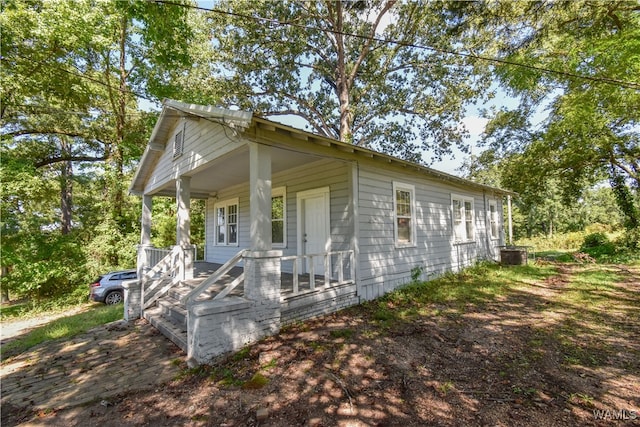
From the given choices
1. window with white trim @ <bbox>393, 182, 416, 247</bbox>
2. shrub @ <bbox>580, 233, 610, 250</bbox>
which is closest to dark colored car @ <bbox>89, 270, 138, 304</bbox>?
window with white trim @ <bbox>393, 182, 416, 247</bbox>

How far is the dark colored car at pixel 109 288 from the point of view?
951cm

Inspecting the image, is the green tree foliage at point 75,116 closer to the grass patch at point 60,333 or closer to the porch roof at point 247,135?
the porch roof at point 247,135

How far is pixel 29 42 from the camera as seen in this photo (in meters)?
10.9

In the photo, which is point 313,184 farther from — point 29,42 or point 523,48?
point 29,42

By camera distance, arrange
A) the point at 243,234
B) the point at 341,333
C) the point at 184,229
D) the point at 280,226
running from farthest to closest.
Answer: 1. the point at 243,234
2. the point at 280,226
3. the point at 184,229
4. the point at 341,333

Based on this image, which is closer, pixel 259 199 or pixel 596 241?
pixel 259 199

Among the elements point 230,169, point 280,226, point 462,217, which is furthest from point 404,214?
point 230,169

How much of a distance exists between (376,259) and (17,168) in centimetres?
1395

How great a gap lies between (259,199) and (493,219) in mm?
11024

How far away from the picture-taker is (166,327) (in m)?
4.99

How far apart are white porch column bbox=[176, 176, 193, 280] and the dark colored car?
463cm

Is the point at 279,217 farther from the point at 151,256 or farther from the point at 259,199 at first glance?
the point at 151,256

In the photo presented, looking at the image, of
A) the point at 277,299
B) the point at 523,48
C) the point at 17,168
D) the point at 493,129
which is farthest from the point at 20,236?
the point at 493,129

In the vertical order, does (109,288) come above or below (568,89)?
below
